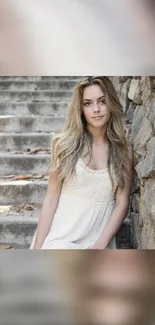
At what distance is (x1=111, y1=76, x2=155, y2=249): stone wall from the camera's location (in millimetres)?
1309

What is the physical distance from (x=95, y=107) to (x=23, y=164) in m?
0.32

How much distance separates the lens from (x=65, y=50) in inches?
44.1

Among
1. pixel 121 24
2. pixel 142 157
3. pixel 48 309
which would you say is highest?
pixel 121 24

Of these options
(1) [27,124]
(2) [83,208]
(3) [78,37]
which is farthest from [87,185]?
Result: (3) [78,37]

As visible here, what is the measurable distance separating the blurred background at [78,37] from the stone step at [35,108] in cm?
26

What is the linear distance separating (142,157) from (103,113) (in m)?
0.16

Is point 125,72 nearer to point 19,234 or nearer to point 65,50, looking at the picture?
point 65,50

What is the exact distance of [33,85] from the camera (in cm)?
144

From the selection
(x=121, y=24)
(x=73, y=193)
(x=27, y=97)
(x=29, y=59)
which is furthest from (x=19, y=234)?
(x=121, y=24)

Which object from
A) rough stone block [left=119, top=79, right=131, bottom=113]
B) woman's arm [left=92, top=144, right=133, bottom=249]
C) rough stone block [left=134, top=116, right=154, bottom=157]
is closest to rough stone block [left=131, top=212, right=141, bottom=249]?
woman's arm [left=92, top=144, right=133, bottom=249]

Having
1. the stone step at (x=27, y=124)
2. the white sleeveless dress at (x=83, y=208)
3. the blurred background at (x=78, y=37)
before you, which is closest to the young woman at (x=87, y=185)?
the white sleeveless dress at (x=83, y=208)

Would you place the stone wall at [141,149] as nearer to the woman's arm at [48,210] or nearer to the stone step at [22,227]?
the stone step at [22,227]

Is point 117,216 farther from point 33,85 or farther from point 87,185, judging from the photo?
point 33,85

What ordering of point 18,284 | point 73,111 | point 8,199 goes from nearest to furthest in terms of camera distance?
1. point 18,284
2. point 73,111
3. point 8,199
